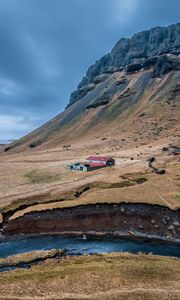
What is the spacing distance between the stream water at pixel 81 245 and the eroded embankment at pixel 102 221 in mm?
3191

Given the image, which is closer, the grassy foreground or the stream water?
the grassy foreground

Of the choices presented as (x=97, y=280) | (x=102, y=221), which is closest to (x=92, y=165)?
(x=102, y=221)

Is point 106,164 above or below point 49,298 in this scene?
above

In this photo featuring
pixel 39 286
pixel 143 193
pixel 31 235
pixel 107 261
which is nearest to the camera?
pixel 39 286

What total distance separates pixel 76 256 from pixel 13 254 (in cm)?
1239

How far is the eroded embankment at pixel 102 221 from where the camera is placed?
69500mm

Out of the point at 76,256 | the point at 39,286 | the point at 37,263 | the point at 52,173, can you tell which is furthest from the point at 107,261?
the point at 52,173

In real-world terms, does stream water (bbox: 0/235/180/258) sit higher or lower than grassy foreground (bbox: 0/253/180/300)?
lower

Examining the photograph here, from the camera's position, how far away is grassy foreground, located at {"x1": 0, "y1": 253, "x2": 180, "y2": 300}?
3491 cm

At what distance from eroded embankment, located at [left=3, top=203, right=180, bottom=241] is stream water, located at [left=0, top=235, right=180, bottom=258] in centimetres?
319

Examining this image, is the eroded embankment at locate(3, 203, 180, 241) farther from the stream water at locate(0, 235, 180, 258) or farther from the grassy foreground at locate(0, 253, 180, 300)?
the grassy foreground at locate(0, 253, 180, 300)

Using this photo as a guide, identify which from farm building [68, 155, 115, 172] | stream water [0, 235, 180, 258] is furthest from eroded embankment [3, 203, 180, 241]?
farm building [68, 155, 115, 172]

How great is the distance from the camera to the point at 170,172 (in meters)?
107

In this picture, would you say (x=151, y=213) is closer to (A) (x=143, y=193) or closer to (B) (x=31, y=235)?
(A) (x=143, y=193)
